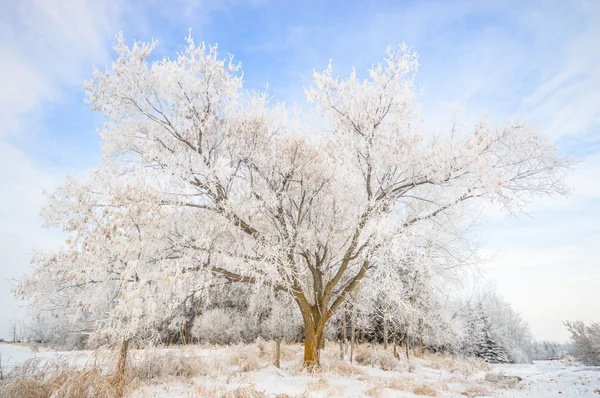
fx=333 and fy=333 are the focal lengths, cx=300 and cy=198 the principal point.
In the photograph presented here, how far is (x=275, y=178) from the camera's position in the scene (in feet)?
31.4

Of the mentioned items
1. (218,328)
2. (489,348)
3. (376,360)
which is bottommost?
(376,360)

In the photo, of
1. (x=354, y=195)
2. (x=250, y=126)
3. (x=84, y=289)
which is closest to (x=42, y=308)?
(x=84, y=289)

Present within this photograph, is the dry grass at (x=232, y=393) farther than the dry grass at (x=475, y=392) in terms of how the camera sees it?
No

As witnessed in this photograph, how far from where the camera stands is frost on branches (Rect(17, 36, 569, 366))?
7664 mm

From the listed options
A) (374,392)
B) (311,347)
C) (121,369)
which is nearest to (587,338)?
(311,347)

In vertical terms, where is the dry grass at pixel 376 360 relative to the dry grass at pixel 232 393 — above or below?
above

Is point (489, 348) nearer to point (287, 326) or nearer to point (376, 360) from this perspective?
point (287, 326)

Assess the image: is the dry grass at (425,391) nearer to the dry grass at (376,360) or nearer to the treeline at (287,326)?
the dry grass at (376,360)

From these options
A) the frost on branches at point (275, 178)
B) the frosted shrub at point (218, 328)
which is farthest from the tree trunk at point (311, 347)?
the frosted shrub at point (218, 328)

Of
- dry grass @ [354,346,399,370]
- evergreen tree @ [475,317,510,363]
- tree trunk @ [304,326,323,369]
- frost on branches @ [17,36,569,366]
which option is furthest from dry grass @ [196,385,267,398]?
evergreen tree @ [475,317,510,363]

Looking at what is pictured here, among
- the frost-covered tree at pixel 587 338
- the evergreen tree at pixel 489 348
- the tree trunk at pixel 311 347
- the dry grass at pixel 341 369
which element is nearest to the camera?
the dry grass at pixel 341 369

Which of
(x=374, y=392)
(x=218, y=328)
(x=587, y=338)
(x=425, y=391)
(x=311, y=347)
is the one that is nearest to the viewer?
(x=374, y=392)

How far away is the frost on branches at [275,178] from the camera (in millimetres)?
7664

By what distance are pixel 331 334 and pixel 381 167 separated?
16091mm
